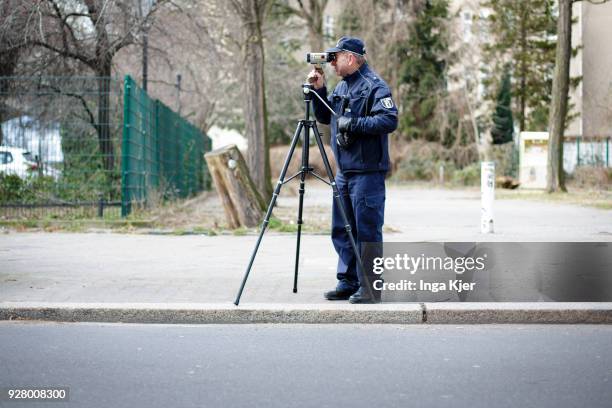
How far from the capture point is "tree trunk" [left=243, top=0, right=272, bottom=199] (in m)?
19.8

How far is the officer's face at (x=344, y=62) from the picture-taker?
25.5 ft

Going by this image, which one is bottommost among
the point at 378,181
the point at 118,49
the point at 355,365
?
the point at 355,365

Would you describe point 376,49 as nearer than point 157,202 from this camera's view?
No

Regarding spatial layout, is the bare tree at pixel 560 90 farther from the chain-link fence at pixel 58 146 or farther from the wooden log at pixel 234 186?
the chain-link fence at pixel 58 146

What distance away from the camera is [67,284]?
29.6ft

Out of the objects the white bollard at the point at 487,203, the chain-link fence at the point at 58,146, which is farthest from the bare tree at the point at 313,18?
the white bollard at the point at 487,203

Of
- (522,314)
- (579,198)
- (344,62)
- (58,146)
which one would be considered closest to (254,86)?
(58,146)

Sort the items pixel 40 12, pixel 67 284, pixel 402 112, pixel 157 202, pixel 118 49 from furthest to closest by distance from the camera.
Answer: pixel 402 112 → pixel 118 49 → pixel 40 12 → pixel 157 202 → pixel 67 284

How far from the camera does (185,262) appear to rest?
1074 centimetres

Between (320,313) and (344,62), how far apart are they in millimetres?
1977

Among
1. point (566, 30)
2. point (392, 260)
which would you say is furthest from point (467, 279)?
point (566, 30)

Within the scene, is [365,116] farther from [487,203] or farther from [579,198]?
[579,198]

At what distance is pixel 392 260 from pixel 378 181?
2.72ft

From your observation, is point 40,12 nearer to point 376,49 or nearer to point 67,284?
point 67,284
